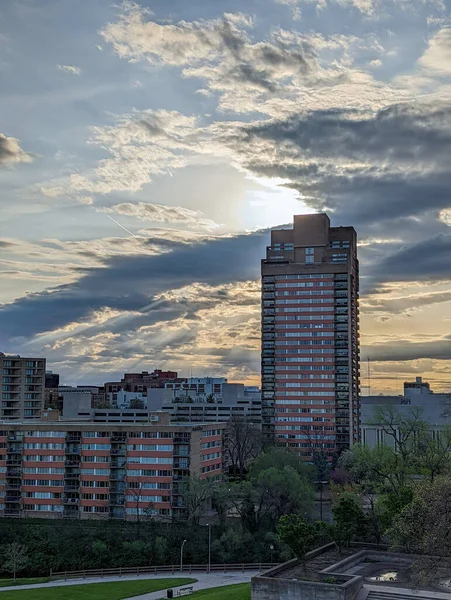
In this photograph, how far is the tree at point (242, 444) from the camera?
447ft

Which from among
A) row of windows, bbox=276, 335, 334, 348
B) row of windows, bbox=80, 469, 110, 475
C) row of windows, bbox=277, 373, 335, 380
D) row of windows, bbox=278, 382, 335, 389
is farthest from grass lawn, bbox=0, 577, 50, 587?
row of windows, bbox=276, 335, 334, 348

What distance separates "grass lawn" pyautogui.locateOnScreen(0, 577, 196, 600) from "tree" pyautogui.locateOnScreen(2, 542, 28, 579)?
29.0ft

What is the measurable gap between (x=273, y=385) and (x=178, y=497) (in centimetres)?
7127

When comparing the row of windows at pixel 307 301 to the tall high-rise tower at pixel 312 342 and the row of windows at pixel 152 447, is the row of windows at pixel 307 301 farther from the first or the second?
the row of windows at pixel 152 447

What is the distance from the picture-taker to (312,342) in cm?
15525

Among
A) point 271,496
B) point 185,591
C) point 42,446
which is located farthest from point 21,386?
point 185,591

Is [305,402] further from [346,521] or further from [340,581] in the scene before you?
[340,581]

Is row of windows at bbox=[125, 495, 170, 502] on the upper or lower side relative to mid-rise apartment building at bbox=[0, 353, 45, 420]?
lower

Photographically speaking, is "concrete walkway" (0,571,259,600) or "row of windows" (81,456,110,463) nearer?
"concrete walkway" (0,571,259,600)

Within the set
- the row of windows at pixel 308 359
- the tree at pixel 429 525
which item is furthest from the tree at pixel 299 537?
the row of windows at pixel 308 359

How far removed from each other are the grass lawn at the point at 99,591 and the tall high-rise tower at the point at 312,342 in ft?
286

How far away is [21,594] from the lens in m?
60.6

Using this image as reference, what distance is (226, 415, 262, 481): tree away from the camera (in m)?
136

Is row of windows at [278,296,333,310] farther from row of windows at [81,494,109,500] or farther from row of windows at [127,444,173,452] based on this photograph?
row of windows at [81,494,109,500]
